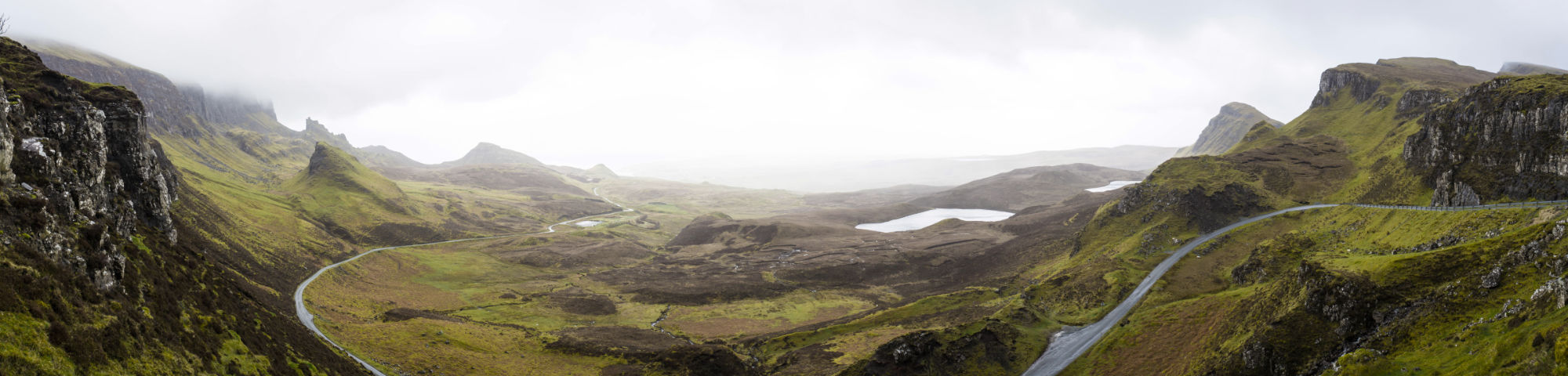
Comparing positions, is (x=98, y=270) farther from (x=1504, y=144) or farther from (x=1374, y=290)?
(x=1504, y=144)

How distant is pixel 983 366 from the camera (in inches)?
2507

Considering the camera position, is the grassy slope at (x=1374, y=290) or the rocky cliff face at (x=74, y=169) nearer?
the rocky cliff face at (x=74, y=169)

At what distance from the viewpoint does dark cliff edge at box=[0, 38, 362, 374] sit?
25.7 meters

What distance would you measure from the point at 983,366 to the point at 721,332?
1675 inches

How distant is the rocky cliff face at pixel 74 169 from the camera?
31.6m

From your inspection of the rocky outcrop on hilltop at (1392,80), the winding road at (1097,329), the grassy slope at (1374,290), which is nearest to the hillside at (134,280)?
the grassy slope at (1374,290)

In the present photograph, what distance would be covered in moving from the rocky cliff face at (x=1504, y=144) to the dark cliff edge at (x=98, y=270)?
112 m

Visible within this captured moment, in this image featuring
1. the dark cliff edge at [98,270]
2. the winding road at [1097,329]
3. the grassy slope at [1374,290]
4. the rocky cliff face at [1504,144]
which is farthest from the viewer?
the rocky cliff face at [1504,144]

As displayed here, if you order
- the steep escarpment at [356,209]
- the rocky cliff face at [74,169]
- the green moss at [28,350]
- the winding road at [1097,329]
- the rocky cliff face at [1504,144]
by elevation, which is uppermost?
the rocky cliff face at [1504,144]

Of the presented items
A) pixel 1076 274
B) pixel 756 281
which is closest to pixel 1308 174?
pixel 1076 274

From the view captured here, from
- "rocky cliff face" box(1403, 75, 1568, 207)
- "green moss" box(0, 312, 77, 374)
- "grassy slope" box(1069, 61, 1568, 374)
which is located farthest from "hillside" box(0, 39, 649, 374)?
"rocky cliff face" box(1403, 75, 1568, 207)

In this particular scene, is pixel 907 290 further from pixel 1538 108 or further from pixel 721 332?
pixel 1538 108

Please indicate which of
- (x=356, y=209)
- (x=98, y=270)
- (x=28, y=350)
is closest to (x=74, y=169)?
(x=98, y=270)

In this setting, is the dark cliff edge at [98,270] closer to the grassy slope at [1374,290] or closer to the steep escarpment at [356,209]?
the grassy slope at [1374,290]
